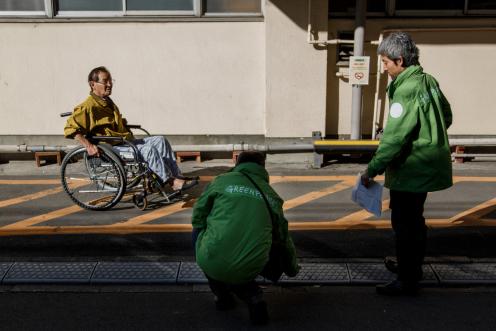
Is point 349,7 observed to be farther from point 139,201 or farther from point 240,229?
point 240,229

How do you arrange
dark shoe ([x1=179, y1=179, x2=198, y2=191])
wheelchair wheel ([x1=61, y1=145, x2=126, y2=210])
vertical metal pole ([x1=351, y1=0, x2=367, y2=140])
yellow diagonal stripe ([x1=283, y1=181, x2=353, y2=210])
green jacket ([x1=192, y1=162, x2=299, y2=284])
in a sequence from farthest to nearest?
vertical metal pole ([x1=351, y1=0, x2=367, y2=140]), yellow diagonal stripe ([x1=283, y1=181, x2=353, y2=210]), dark shoe ([x1=179, y1=179, x2=198, y2=191]), wheelchair wheel ([x1=61, y1=145, x2=126, y2=210]), green jacket ([x1=192, y1=162, x2=299, y2=284])

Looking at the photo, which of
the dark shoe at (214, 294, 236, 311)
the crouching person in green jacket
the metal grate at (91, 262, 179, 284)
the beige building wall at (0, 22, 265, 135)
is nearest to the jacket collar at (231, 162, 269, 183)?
the crouching person in green jacket

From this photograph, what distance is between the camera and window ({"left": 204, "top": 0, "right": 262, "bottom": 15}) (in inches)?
302

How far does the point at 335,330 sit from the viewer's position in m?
3.58

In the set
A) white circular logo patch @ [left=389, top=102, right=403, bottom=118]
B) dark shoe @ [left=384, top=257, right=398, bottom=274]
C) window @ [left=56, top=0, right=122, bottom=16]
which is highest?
window @ [left=56, top=0, right=122, bottom=16]

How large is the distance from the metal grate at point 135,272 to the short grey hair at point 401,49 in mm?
2324

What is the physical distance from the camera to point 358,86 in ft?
24.1

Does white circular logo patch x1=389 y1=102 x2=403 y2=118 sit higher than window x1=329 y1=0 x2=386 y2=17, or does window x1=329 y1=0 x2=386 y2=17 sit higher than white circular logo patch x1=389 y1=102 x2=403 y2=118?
window x1=329 y1=0 x2=386 y2=17

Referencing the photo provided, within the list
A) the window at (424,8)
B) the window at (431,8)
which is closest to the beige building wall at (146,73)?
the window at (424,8)

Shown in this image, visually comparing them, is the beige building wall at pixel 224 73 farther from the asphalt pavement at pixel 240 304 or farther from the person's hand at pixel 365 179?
the person's hand at pixel 365 179

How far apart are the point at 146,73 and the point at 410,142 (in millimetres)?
4989

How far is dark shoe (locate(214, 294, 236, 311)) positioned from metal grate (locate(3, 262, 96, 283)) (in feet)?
3.62

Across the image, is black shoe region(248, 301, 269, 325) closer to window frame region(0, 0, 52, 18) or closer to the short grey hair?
the short grey hair

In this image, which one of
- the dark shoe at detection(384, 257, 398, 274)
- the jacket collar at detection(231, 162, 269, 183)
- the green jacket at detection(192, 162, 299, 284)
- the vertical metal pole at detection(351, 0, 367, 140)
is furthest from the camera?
the vertical metal pole at detection(351, 0, 367, 140)
